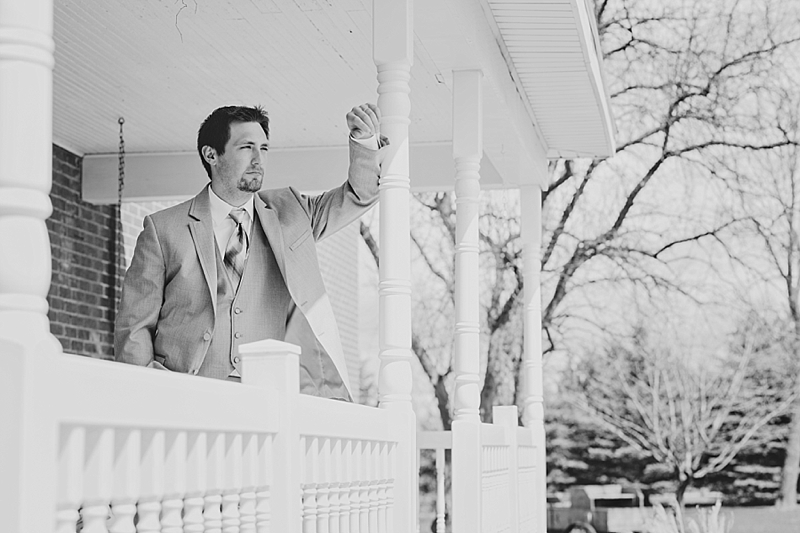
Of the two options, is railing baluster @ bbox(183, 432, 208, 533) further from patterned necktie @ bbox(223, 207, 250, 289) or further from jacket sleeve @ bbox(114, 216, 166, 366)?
patterned necktie @ bbox(223, 207, 250, 289)

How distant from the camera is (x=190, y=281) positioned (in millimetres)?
3605

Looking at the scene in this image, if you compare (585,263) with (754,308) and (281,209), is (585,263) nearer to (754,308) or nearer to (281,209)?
(754,308)

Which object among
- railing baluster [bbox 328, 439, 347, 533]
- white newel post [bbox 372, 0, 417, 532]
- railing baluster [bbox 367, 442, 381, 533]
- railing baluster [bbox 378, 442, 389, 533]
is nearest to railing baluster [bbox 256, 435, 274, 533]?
railing baluster [bbox 328, 439, 347, 533]

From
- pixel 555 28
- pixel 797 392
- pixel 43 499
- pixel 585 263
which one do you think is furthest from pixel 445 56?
pixel 797 392

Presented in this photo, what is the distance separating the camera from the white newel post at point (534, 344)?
24.3 feet

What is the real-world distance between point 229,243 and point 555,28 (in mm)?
2513

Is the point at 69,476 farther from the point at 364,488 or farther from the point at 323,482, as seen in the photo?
the point at 364,488

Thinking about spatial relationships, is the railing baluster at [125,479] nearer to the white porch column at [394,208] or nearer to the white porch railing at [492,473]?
the white porch column at [394,208]

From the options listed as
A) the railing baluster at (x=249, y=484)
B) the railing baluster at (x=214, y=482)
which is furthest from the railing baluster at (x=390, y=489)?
the railing baluster at (x=214, y=482)

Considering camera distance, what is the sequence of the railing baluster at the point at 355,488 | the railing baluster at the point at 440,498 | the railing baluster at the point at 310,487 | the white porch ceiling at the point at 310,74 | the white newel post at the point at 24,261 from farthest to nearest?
the railing baluster at the point at 440,498 < the white porch ceiling at the point at 310,74 < the railing baluster at the point at 355,488 < the railing baluster at the point at 310,487 < the white newel post at the point at 24,261

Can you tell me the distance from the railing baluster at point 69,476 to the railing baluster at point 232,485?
1.81 ft

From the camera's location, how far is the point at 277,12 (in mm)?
5406

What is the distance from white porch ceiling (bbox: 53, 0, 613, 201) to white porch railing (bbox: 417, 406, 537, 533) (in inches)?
65.5

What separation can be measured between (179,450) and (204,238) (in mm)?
1761
